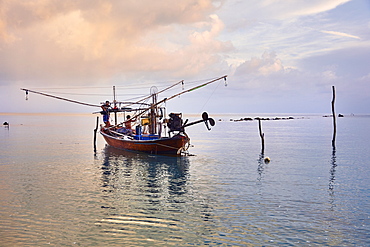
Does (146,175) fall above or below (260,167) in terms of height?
above

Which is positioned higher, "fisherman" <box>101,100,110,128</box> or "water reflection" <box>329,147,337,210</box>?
"fisherman" <box>101,100,110,128</box>

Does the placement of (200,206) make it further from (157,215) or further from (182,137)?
(182,137)

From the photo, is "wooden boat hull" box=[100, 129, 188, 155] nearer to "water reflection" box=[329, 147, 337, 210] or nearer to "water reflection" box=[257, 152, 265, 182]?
"water reflection" box=[257, 152, 265, 182]

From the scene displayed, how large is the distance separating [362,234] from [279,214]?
12.7 ft

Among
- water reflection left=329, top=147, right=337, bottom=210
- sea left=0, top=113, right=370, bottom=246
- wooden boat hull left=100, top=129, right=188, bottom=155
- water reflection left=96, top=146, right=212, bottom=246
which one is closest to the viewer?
sea left=0, top=113, right=370, bottom=246

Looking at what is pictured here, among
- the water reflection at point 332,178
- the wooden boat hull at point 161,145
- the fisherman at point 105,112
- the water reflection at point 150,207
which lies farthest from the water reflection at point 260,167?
the fisherman at point 105,112

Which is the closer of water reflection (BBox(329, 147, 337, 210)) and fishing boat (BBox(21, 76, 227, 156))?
water reflection (BBox(329, 147, 337, 210))

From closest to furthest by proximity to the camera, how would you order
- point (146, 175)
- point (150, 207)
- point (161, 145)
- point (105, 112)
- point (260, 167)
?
point (150, 207), point (146, 175), point (260, 167), point (161, 145), point (105, 112)

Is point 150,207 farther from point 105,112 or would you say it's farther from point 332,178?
point 105,112

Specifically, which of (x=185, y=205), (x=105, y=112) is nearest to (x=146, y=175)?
(x=185, y=205)

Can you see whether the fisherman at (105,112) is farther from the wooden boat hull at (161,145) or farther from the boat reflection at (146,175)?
the boat reflection at (146,175)

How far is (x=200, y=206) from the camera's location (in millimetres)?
17703

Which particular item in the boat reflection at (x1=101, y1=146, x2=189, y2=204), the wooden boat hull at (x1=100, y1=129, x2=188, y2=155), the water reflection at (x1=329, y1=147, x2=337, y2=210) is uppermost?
the wooden boat hull at (x1=100, y1=129, x2=188, y2=155)

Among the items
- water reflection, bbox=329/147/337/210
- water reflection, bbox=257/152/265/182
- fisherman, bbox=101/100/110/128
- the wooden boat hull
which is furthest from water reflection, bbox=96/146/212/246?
fisherman, bbox=101/100/110/128
